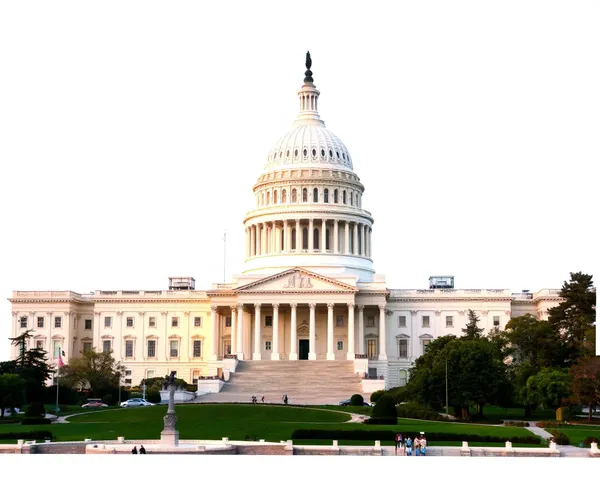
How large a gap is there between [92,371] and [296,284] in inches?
968

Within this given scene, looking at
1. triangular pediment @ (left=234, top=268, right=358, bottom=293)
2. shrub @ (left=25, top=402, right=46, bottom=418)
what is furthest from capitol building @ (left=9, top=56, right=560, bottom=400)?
shrub @ (left=25, top=402, right=46, bottom=418)

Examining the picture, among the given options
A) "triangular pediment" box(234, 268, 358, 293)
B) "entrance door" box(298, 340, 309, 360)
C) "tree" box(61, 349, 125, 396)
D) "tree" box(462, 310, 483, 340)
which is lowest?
"tree" box(61, 349, 125, 396)

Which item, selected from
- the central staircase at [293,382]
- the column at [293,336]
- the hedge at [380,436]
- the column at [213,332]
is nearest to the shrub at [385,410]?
the hedge at [380,436]

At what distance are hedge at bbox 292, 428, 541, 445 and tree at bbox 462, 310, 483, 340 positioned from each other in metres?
42.2

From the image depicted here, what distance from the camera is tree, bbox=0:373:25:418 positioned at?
284 feet

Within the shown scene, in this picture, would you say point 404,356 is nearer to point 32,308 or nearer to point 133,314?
point 133,314

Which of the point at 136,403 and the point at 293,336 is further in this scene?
the point at 293,336

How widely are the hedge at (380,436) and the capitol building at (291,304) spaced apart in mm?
59720

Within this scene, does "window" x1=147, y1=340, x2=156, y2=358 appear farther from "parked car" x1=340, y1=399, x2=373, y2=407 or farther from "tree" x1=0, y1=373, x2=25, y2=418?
"tree" x1=0, y1=373, x2=25, y2=418

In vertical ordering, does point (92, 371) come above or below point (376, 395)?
above

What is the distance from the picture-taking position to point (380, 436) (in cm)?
6356

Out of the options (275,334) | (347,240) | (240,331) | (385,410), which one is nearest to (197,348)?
(240,331)

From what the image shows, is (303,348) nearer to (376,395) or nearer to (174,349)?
(174,349)

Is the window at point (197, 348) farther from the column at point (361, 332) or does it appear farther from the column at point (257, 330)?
the column at point (361, 332)
